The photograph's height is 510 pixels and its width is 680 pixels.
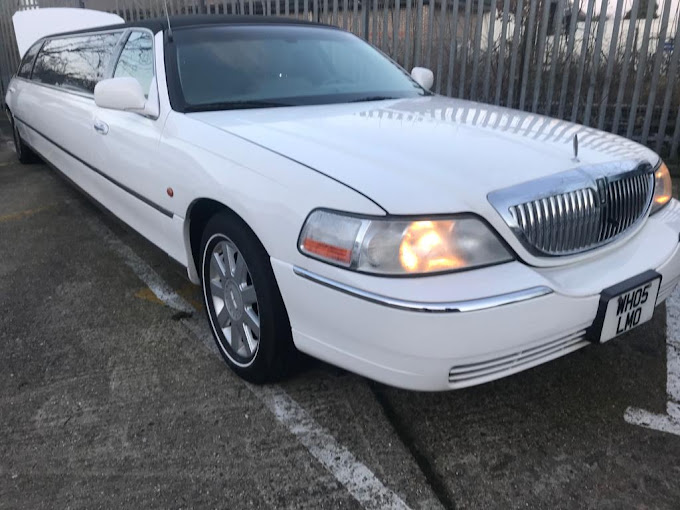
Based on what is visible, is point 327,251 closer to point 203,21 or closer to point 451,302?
point 451,302

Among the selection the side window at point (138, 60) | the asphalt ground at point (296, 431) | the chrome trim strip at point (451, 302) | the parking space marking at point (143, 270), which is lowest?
the parking space marking at point (143, 270)

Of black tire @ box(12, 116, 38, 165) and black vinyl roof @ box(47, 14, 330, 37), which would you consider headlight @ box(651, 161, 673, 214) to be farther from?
black tire @ box(12, 116, 38, 165)

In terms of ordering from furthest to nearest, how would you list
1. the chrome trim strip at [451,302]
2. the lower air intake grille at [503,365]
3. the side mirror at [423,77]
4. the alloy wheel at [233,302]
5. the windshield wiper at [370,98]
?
the side mirror at [423,77]
the windshield wiper at [370,98]
the alloy wheel at [233,302]
the lower air intake grille at [503,365]
the chrome trim strip at [451,302]

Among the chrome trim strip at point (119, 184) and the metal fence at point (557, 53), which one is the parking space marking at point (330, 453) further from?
the metal fence at point (557, 53)

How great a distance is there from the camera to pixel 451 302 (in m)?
1.83

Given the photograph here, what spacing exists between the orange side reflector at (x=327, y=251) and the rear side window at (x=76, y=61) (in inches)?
102

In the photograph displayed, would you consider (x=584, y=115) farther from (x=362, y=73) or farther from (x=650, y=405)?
(x=650, y=405)

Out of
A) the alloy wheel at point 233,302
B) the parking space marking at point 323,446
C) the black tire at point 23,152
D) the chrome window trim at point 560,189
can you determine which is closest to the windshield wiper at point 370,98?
the alloy wheel at point 233,302

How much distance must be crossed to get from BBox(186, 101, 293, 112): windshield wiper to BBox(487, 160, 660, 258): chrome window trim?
1.46 m

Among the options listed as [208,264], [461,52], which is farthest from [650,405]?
[461,52]

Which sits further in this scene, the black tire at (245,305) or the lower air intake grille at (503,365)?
the black tire at (245,305)

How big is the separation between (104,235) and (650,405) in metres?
3.92

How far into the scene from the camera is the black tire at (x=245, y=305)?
229 centimetres

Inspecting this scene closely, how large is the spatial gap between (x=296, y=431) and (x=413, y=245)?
37.0 inches
